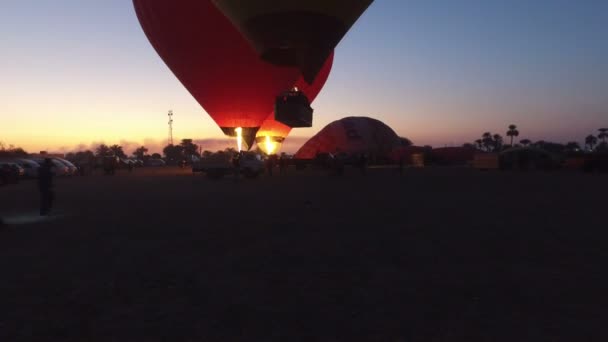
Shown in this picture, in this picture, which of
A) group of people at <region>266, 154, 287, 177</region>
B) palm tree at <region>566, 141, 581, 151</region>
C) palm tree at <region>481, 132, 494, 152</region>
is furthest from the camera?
palm tree at <region>481, 132, 494, 152</region>

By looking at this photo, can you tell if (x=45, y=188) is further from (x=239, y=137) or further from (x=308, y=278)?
(x=239, y=137)

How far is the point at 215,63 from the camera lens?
24.0 m

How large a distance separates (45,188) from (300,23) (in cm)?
850

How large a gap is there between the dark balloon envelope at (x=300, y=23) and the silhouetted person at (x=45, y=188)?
7.33 meters

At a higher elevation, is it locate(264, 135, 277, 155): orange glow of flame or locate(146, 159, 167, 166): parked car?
locate(264, 135, 277, 155): orange glow of flame

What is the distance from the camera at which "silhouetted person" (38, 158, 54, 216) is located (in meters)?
11.2

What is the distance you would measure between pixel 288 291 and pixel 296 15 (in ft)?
34.6

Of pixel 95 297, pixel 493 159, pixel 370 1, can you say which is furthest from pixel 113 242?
pixel 493 159

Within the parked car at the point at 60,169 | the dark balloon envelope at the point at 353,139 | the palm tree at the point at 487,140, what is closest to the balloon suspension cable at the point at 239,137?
the parked car at the point at 60,169

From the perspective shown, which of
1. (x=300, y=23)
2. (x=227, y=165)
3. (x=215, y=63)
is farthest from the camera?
(x=227, y=165)

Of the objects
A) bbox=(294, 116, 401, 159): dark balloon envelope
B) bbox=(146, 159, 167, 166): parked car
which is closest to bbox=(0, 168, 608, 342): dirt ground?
bbox=(294, 116, 401, 159): dark balloon envelope

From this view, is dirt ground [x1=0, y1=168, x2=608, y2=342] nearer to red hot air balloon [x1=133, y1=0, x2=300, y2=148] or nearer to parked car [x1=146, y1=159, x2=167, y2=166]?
red hot air balloon [x1=133, y1=0, x2=300, y2=148]

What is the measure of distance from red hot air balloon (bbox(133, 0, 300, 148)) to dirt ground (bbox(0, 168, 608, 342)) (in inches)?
574

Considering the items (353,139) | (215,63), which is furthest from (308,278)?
(353,139)
